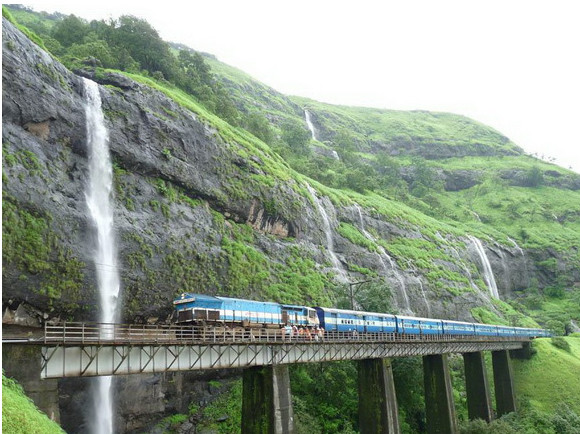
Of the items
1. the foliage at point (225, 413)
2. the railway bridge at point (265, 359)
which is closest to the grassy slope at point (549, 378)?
the railway bridge at point (265, 359)

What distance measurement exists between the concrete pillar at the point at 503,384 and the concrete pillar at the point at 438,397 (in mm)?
16211

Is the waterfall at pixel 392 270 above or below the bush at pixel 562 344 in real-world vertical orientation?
above

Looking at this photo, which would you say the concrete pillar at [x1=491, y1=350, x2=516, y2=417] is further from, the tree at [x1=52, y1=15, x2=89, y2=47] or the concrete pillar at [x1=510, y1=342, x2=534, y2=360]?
the tree at [x1=52, y1=15, x2=89, y2=47]

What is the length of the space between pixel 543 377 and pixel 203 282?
154 ft

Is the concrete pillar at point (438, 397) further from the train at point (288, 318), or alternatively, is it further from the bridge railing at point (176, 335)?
the train at point (288, 318)

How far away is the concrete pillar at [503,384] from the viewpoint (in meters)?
54.9

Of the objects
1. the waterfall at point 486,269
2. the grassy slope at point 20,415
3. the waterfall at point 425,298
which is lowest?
the grassy slope at point 20,415

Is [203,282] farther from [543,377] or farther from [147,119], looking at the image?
[543,377]

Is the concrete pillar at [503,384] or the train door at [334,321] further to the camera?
the concrete pillar at [503,384]

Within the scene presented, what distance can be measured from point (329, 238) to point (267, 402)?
4023 cm

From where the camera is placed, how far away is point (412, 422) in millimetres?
47000

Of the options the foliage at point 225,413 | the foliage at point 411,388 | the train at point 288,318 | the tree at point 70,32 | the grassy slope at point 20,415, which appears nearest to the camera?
the grassy slope at point 20,415

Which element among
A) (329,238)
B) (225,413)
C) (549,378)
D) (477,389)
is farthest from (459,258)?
(225,413)

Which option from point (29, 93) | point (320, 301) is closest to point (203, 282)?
point (320, 301)
